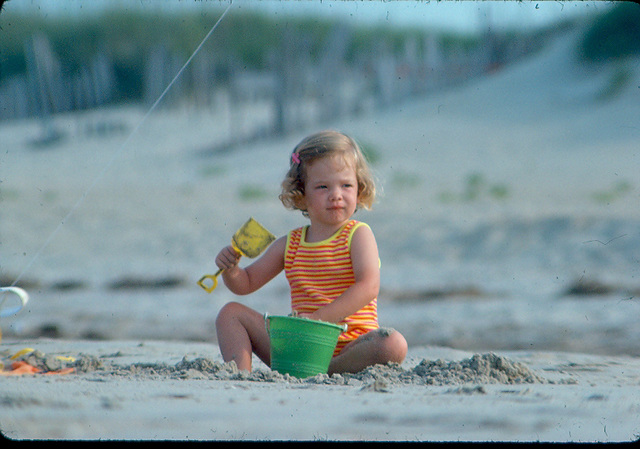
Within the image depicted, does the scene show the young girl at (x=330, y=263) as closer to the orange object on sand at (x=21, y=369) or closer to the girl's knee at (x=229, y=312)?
the girl's knee at (x=229, y=312)

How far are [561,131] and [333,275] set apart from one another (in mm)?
8821

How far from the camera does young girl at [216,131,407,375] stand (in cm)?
245

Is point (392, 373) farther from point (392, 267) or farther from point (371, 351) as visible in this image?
point (392, 267)

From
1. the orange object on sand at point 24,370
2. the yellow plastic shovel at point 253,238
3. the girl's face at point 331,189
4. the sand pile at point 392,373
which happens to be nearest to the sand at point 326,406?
the sand pile at point 392,373

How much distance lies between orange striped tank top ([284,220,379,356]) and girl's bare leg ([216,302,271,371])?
0.52 ft

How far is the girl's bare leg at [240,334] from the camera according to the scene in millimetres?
2555

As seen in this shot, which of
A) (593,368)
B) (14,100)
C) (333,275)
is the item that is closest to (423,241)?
(14,100)

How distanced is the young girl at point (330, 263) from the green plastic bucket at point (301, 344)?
150mm

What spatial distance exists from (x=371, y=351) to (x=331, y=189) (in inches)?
22.2

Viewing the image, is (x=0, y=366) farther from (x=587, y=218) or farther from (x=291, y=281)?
(x=587, y=218)

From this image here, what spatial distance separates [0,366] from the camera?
104 inches

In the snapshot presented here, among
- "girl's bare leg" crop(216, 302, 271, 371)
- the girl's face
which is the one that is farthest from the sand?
the girl's face

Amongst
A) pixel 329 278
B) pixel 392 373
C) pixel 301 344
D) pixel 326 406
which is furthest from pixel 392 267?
pixel 326 406

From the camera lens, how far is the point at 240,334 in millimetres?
2576
